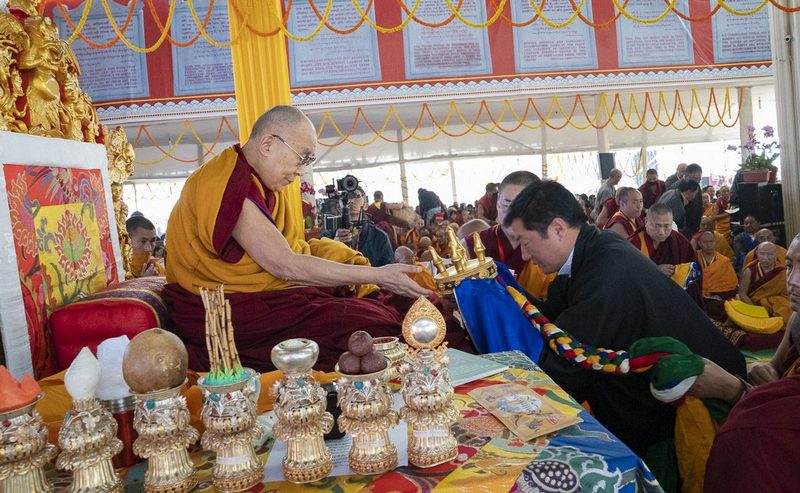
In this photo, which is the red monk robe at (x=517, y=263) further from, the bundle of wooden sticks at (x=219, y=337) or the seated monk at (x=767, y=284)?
the seated monk at (x=767, y=284)

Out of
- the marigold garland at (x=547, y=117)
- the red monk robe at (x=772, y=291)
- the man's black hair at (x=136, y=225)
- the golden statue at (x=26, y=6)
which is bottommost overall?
the red monk robe at (x=772, y=291)

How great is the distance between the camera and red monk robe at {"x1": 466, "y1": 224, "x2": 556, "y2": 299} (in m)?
3.10

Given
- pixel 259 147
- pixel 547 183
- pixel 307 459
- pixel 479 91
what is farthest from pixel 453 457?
pixel 479 91

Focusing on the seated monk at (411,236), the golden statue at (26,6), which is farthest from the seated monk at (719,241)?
the golden statue at (26,6)

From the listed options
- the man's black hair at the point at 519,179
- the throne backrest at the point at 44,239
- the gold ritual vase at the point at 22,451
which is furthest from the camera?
the man's black hair at the point at 519,179

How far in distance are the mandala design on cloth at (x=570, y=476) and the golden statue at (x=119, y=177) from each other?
2.31 metres

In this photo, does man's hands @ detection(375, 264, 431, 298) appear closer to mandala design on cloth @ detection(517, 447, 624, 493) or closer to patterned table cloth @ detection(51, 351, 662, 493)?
patterned table cloth @ detection(51, 351, 662, 493)

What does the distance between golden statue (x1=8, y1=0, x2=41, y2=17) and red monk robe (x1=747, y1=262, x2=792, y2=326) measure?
494cm

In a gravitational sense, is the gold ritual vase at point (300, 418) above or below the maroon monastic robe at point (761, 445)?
above

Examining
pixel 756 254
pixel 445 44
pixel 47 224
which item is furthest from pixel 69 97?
pixel 445 44

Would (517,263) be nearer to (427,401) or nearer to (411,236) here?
(427,401)

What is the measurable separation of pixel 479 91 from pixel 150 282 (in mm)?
7813

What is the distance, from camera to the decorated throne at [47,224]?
1.94 metres

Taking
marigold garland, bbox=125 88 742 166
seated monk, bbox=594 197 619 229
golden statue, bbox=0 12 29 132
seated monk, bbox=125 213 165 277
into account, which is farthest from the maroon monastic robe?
marigold garland, bbox=125 88 742 166
